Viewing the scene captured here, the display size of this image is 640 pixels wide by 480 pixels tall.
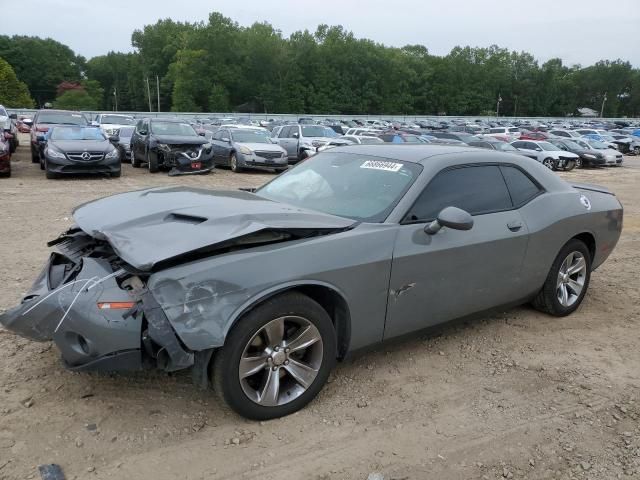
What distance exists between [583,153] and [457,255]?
26.4 meters

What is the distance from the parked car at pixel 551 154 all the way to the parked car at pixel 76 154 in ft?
60.1

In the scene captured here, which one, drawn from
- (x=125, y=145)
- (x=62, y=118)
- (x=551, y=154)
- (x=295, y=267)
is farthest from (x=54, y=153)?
(x=551, y=154)

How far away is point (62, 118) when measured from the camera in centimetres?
1789

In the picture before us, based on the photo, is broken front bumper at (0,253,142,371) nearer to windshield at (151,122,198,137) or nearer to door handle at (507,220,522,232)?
door handle at (507,220,522,232)

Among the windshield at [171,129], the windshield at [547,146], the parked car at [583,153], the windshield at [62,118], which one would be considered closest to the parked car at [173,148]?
the windshield at [171,129]

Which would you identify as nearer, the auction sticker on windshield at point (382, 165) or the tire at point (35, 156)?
the auction sticker on windshield at point (382, 165)

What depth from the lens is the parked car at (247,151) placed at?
17422 millimetres

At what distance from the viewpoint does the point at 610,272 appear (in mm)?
6516

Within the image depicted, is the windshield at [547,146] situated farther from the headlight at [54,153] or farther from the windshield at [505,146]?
the headlight at [54,153]

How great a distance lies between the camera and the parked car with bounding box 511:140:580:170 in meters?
24.4

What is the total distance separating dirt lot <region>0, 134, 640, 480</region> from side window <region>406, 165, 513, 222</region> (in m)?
1.03

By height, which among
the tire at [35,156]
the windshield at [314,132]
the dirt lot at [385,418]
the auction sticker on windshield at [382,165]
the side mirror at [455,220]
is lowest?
the tire at [35,156]

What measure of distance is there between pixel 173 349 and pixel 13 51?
119 meters

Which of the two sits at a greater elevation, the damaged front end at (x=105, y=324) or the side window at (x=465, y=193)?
the side window at (x=465, y=193)
